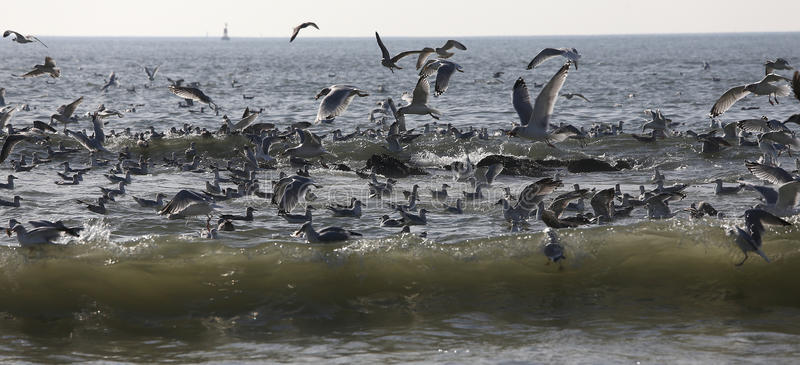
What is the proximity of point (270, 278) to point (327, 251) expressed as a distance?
2.75 ft

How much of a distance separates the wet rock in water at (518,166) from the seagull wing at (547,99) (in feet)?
18.4

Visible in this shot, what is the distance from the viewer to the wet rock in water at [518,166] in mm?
17844

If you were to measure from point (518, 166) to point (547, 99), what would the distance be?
255 inches

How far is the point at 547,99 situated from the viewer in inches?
459

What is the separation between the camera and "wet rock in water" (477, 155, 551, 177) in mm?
17844

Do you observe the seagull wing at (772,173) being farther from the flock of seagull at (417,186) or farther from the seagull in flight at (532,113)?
the seagull in flight at (532,113)

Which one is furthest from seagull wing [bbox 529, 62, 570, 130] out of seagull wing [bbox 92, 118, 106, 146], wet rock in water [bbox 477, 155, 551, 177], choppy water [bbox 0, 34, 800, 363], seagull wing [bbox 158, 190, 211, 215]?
seagull wing [bbox 92, 118, 106, 146]

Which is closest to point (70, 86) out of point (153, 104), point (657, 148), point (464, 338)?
point (153, 104)

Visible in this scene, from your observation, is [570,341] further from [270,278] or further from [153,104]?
[153,104]

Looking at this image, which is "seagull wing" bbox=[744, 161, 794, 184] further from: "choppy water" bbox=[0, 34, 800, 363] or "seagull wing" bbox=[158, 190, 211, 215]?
"seagull wing" bbox=[158, 190, 211, 215]

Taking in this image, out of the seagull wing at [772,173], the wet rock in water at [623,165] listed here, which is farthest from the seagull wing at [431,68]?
the wet rock in water at [623,165]

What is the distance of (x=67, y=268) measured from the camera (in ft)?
34.9

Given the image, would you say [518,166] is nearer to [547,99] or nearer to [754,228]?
[547,99]

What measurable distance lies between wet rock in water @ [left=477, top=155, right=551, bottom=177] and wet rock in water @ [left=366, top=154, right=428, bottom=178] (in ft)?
4.38
